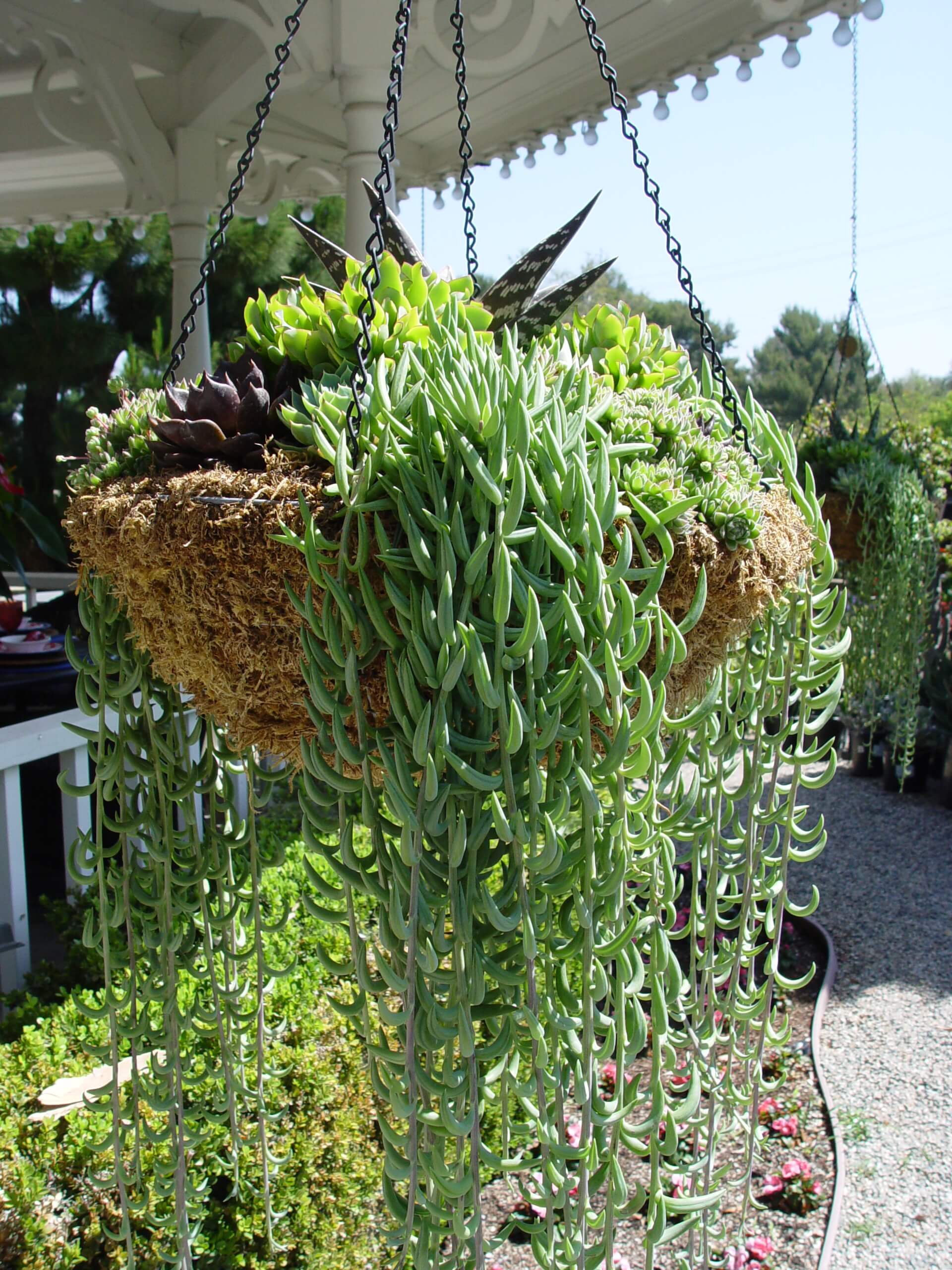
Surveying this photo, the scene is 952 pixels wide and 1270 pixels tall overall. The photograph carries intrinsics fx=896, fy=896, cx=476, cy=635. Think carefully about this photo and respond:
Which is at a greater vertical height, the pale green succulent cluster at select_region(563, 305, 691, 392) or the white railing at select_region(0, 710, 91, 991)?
the pale green succulent cluster at select_region(563, 305, 691, 392)

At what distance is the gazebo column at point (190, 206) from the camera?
3.82m

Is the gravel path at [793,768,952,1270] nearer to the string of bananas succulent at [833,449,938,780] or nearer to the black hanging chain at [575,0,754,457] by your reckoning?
the string of bananas succulent at [833,449,938,780]

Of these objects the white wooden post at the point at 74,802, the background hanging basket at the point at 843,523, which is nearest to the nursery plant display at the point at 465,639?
the white wooden post at the point at 74,802

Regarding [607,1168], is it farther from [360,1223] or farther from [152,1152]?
[360,1223]

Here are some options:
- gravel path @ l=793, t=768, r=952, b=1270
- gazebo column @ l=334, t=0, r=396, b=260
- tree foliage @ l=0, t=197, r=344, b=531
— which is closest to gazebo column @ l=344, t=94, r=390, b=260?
gazebo column @ l=334, t=0, r=396, b=260

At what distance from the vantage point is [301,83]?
8.13 ft

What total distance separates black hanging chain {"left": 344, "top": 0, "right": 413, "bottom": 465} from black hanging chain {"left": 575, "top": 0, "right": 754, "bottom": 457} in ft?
0.65

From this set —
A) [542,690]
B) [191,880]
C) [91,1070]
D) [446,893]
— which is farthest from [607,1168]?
[91,1070]

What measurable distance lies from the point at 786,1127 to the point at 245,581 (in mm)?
2294

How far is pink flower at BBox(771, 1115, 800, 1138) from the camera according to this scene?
2318 mm

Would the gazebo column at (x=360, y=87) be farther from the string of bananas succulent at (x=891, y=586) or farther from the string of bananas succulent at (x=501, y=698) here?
the string of bananas succulent at (x=891, y=586)

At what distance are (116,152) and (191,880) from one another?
3756 millimetres

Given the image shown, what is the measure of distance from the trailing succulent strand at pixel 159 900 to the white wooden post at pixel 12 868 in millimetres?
1047

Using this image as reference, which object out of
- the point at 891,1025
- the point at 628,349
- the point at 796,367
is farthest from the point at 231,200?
the point at 796,367
